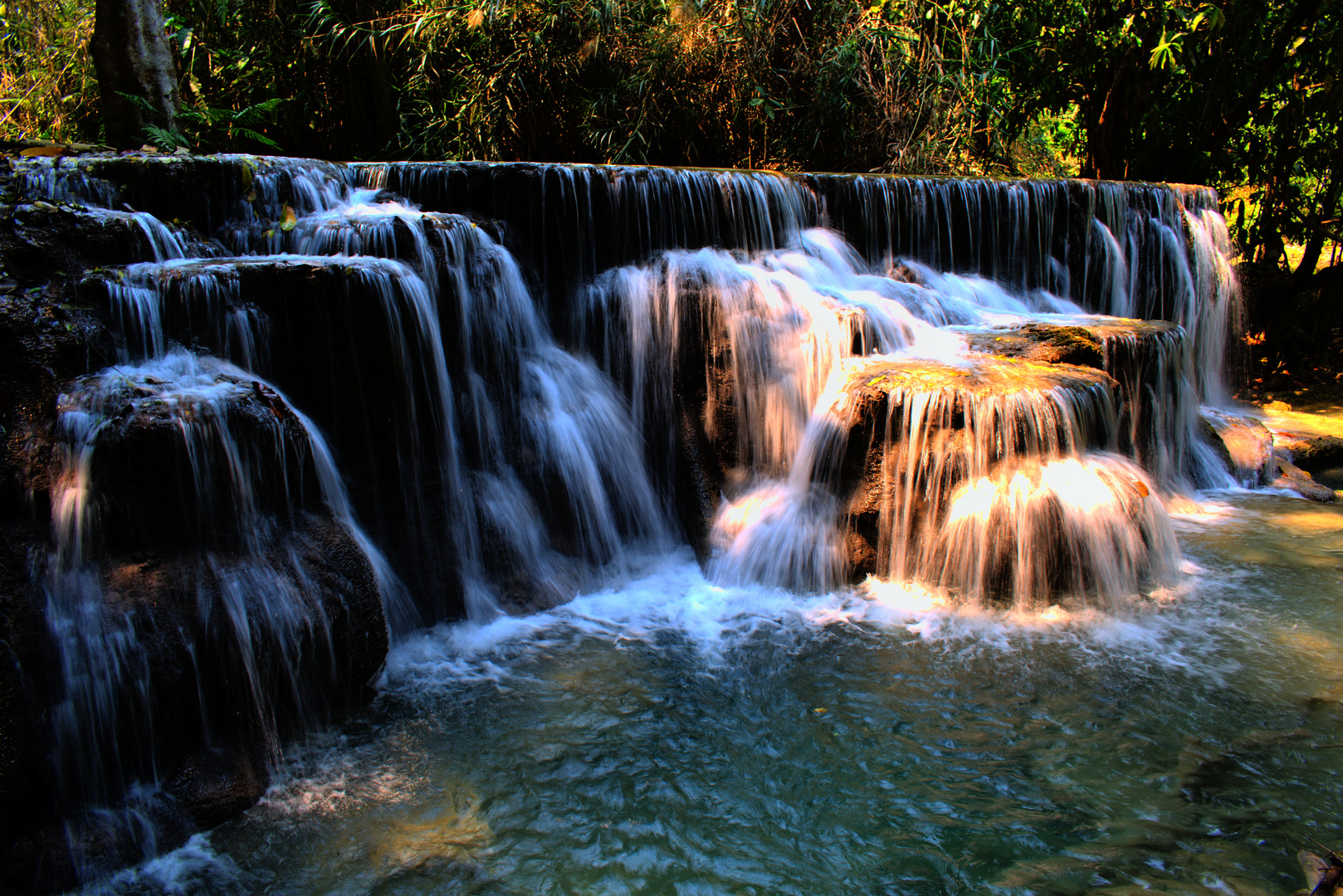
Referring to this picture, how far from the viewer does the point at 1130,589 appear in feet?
15.3

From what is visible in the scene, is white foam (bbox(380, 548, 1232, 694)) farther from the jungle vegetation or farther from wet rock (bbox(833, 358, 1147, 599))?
→ the jungle vegetation

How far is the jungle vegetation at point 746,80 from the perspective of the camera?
9164 mm

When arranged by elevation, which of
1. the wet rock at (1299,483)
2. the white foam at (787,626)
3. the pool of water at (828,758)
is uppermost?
the wet rock at (1299,483)

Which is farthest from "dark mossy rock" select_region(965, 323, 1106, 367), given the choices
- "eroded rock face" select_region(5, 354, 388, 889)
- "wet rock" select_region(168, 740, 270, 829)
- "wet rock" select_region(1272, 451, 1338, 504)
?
"wet rock" select_region(168, 740, 270, 829)

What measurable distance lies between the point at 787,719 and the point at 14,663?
288 centimetres

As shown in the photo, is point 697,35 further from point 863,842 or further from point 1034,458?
point 863,842

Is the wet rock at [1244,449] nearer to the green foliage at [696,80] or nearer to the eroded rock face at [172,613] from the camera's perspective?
the green foliage at [696,80]

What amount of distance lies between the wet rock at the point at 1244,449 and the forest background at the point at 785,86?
9.44ft

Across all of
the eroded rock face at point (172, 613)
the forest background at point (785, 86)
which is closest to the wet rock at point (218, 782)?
the eroded rock face at point (172, 613)

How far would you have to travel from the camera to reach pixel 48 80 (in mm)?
9031

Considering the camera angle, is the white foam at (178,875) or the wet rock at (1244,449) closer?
the white foam at (178,875)

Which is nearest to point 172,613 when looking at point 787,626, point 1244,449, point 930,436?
point 787,626

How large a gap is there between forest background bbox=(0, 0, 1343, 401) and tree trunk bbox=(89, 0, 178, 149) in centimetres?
150

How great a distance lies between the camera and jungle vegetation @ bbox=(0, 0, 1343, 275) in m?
9.16
